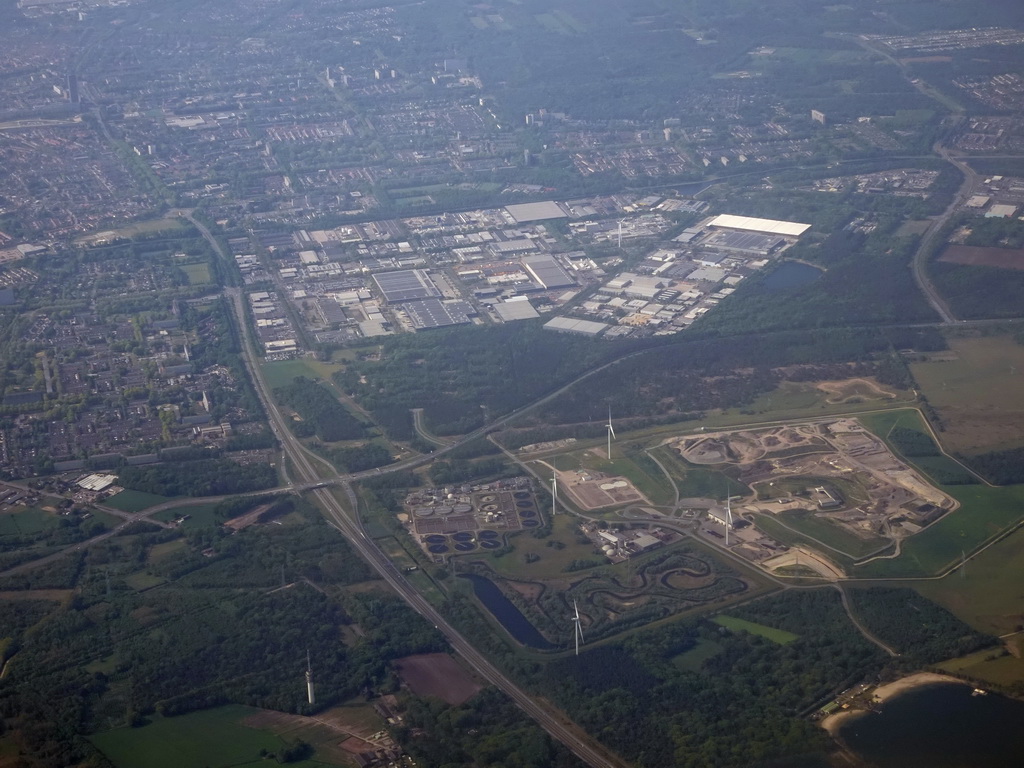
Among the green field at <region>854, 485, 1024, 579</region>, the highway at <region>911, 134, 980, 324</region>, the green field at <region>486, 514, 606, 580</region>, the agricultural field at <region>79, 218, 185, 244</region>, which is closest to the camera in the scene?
the green field at <region>854, 485, 1024, 579</region>

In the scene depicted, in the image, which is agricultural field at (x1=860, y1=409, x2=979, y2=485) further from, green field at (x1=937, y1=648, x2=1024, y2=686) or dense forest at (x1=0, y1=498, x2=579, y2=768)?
dense forest at (x1=0, y1=498, x2=579, y2=768)

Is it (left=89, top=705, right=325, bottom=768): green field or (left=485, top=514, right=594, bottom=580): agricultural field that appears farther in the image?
(left=485, top=514, right=594, bottom=580): agricultural field

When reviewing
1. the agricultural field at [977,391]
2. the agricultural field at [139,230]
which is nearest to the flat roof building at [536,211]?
the agricultural field at [139,230]

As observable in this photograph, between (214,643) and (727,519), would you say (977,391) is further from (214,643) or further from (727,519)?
(214,643)

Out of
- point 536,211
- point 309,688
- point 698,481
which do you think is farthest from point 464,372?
point 309,688

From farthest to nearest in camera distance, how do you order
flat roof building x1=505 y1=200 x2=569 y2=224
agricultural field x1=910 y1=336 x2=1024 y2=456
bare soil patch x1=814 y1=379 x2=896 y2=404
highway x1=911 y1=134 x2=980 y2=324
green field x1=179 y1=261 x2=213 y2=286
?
flat roof building x1=505 y1=200 x2=569 y2=224 < green field x1=179 y1=261 x2=213 y2=286 < highway x1=911 y1=134 x2=980 y2=324 < bare soil patch x1=814 y1=379 x2=896 y2=404 < agricultural field x1=910 y1=336 x2=1024 y2=456

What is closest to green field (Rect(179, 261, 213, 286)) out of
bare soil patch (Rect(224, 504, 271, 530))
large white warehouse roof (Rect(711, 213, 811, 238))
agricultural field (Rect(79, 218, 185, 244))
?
agricultural field (Rect(79, 218, 185, 244))

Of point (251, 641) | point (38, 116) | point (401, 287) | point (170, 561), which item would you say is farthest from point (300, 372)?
point (38, 116)

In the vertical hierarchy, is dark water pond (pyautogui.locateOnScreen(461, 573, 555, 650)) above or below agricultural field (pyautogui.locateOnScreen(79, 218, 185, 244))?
above
